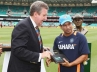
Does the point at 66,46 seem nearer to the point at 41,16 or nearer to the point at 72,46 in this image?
the point at 72,46

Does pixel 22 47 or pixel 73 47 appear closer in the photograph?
pixel 22 47

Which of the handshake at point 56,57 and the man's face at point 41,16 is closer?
the man's face at point 41,16

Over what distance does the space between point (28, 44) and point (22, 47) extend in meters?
0.15

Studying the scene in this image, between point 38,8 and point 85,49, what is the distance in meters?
1.06

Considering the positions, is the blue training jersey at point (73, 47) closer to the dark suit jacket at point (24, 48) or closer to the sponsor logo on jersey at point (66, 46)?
the sponsor logo on jersey at point (66, 46)

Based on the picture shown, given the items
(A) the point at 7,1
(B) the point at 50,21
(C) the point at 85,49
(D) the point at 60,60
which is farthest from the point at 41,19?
(A) the point at 7,1

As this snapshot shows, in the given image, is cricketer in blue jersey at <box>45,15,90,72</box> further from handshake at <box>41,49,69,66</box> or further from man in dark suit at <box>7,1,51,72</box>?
man in dark suit at <box>7,1,51,72</box>

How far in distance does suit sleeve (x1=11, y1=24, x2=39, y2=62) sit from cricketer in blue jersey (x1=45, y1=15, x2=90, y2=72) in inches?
29.1

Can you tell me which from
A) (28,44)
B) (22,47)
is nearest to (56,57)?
(28,44)

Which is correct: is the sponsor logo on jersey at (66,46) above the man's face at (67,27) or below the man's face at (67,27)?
below

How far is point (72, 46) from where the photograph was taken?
3.86 meters

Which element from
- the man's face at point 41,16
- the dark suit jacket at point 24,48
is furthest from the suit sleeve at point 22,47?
the man's face at point 41,16

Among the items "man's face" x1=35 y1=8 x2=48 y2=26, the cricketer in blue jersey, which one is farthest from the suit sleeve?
the cricketer in blue jersey

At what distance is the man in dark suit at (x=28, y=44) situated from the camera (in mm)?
3234
